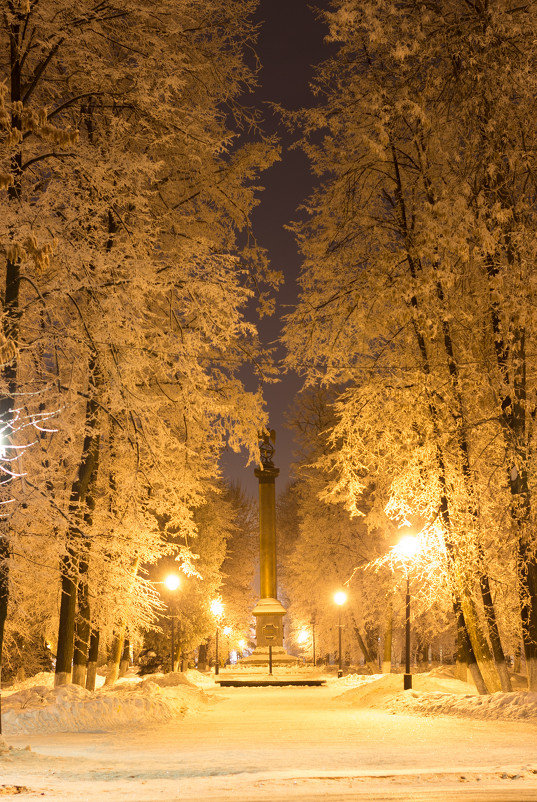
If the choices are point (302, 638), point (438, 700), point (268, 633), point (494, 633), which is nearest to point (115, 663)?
point (438, 700)

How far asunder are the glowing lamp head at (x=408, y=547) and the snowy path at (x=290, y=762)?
3.36 m

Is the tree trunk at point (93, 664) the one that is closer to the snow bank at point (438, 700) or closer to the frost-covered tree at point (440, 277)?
the snow bank at point (438, 700)

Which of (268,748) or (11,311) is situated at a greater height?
(11,311)

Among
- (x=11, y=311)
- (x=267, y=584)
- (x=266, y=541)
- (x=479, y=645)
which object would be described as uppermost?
(x=11, y=311)

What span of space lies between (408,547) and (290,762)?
8.41m

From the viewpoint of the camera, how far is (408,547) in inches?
645

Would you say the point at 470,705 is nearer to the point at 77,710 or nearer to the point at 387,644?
the point at 77,710

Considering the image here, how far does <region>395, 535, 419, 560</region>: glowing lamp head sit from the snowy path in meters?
3.36

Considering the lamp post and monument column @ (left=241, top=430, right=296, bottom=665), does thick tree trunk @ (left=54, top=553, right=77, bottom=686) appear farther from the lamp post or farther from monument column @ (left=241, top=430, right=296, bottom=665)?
the lamp post

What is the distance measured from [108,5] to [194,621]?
2633cm

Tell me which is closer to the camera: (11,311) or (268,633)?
(11,311)

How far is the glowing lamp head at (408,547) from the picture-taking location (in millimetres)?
16234

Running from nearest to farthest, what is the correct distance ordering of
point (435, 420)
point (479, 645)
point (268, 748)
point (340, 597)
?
point (268, 748), point (435, 420), point (479, 645), point (340, 597)

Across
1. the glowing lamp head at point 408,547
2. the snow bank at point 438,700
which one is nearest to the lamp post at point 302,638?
the snow bank at point 438,700
